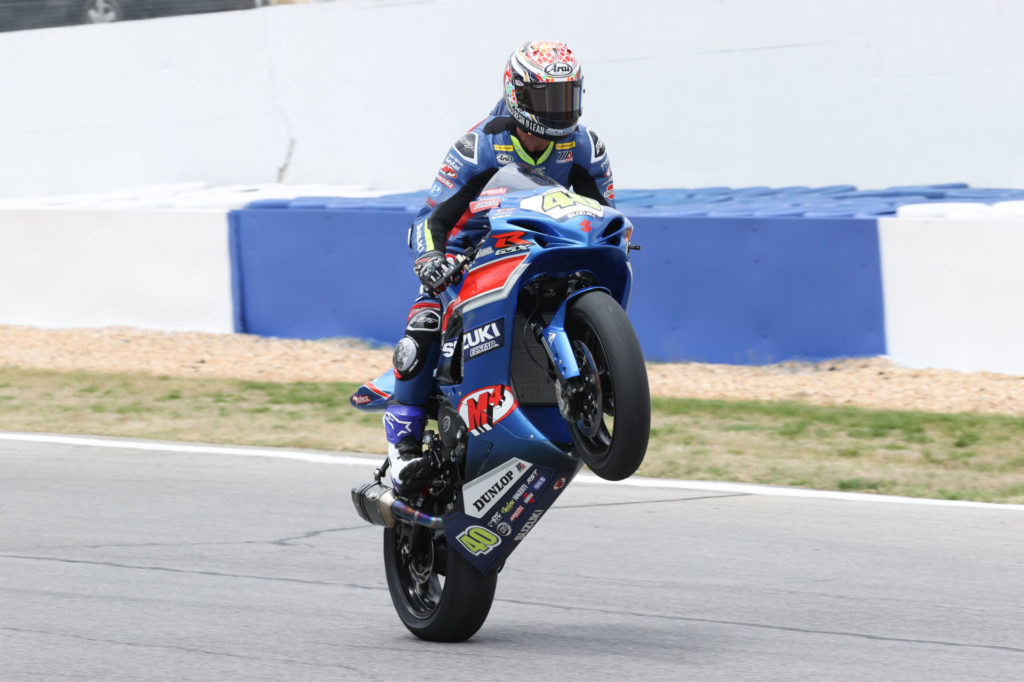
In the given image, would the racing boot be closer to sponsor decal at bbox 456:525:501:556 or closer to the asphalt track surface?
sponsor decal at bbox 456:525:501:556

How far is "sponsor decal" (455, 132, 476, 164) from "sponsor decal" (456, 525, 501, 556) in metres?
1.27

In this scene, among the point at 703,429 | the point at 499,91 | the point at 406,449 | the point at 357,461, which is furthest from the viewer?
the point at 499,91

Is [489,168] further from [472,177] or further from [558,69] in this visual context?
[558,69]

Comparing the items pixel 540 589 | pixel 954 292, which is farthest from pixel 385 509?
pixel 954 292

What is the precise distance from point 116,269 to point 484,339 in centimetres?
988

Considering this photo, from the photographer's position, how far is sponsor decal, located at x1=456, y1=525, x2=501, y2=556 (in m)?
4.76

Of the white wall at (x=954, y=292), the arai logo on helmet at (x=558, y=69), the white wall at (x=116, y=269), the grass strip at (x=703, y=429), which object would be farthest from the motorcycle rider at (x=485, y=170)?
the white wall at (x=116, y=269)

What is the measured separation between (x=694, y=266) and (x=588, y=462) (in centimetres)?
712

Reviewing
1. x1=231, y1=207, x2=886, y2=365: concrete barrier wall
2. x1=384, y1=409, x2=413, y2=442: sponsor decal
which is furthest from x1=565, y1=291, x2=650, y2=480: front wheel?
x1=231, y1=207, x2=886, y2=365: concrete barrier wall

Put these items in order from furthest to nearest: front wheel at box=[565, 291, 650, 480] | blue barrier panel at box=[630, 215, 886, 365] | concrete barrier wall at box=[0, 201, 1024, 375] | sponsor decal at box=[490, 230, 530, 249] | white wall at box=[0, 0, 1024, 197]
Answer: white wall at box=[0, 0, 1024, 197], blue barrier panel at box=[630, 215, 886, 365], concrete barrier wall at box=[0, 201, 1024, 375], sponsor decal at box=[490, 230, 530, 249], front wheel at box=[565, 291, 650, 480]

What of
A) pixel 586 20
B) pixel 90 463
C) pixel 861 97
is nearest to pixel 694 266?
pixel 861 97

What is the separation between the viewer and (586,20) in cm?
1417

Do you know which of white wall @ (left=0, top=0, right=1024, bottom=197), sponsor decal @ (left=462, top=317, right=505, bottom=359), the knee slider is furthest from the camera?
white wall @ (left=0, top=0, right=1024, bottom=197)

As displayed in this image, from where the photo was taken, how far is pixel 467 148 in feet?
16.0
